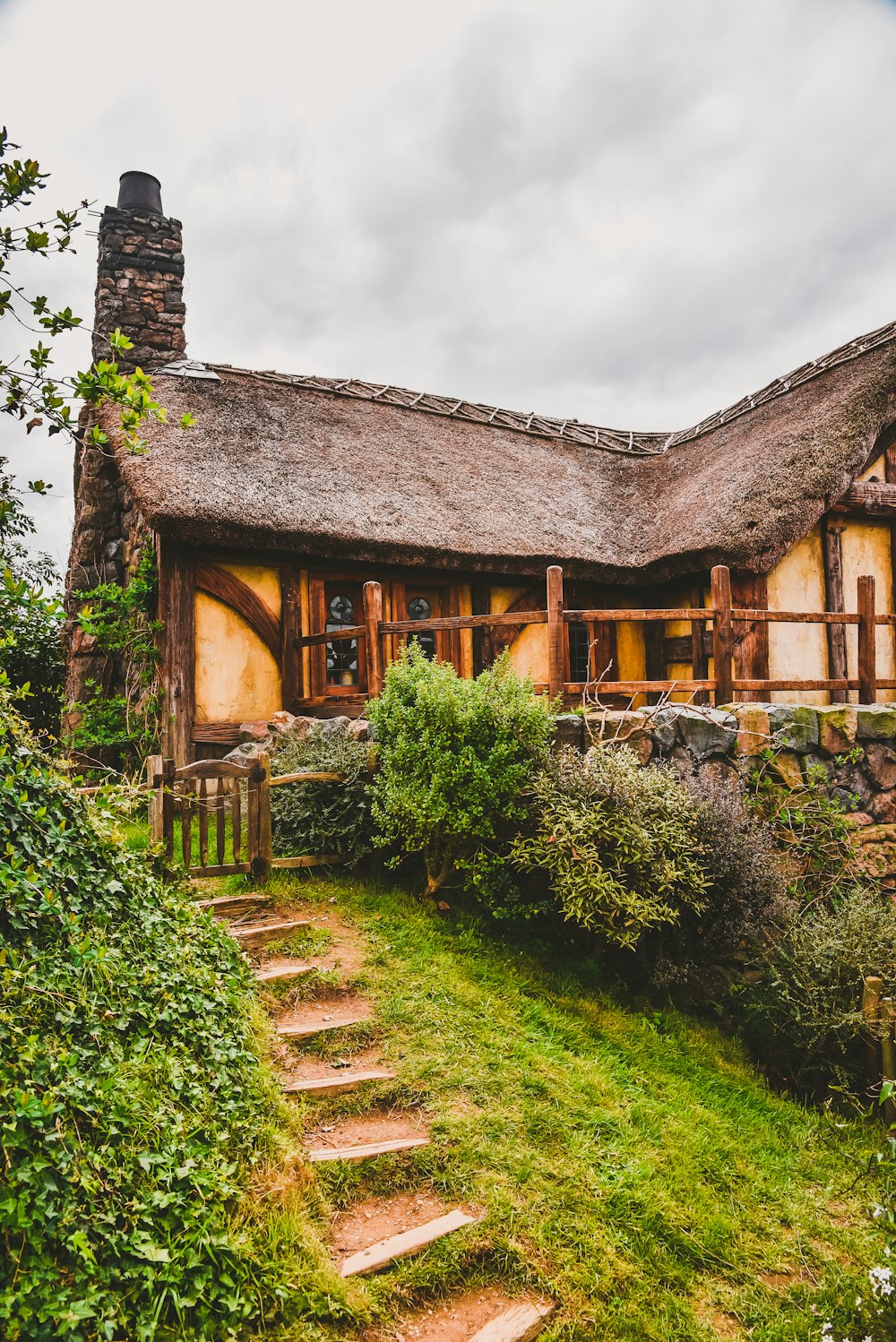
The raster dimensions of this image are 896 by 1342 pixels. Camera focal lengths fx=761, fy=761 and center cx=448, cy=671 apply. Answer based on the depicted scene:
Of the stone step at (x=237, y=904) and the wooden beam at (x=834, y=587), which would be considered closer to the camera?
the stone step at (x=237, y=904)

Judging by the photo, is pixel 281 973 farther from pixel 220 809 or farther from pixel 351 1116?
pixel 220 809

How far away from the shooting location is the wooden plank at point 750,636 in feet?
29.8

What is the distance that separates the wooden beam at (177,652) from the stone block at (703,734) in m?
4.98

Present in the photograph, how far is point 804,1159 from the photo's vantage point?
164 inches

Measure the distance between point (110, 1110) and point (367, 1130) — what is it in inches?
51.7

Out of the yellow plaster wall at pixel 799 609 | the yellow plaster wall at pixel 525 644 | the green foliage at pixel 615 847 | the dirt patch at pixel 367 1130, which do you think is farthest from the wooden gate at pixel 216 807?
the yellow plaster wall at pixel 799 609

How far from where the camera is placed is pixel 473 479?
412 inches

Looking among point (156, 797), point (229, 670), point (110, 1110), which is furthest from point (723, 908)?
point (229, 670)

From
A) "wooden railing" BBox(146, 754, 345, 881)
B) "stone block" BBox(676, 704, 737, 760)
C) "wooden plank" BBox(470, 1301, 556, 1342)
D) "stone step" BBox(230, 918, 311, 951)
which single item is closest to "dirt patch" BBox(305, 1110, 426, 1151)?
"wooden plank" BBox(470, 1301, 556, 1342)

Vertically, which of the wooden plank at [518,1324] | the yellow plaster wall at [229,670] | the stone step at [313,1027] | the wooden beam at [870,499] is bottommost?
the wooden plank at [518,1324]

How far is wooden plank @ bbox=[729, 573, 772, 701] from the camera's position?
907 cm

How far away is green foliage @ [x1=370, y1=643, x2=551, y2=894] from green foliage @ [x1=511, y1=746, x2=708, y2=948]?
23cm

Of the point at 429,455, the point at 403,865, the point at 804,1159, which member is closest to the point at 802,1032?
the point at 804,1159

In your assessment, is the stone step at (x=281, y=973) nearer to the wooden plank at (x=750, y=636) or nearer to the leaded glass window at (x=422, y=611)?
the leaded glass window at (x=422, y=611)
